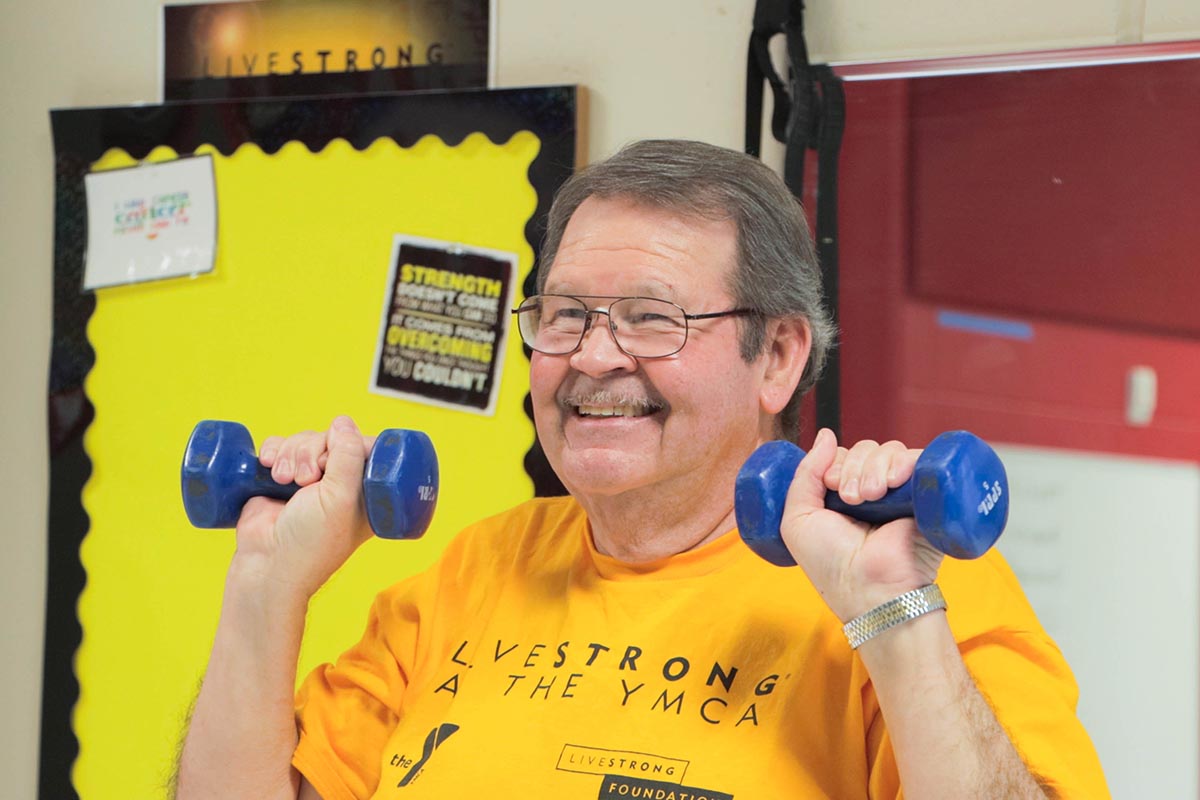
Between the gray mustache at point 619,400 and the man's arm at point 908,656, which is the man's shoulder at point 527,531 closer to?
the gray mustache at point 619,400

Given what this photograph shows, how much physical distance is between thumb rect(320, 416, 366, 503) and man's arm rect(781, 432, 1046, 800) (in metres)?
0.52

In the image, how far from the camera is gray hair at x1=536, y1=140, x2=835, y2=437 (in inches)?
61.3

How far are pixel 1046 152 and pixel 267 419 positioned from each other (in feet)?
4.03

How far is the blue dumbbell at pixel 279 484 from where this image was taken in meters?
1.46

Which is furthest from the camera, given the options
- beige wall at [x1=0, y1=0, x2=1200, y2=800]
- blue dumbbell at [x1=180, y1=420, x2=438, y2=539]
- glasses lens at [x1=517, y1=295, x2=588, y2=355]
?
beige wall at [x1=0, y1=0, x2=1200, y2=800]

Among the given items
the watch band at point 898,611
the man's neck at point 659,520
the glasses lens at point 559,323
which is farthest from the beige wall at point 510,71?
the watch band at point 898,611

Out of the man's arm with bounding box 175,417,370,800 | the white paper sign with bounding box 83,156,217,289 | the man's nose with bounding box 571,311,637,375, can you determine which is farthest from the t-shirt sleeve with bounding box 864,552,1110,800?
the white paper sign with bounding box 83,156,217,289

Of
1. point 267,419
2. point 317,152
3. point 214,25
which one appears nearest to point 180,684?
point 267,419

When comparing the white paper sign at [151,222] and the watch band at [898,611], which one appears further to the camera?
the white paper sign at [151,222]

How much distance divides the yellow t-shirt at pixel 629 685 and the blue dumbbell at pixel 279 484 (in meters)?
0.19

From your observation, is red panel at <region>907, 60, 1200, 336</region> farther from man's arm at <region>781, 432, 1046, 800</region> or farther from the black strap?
man's arm at <region>781, 432, 1046, 800</region>

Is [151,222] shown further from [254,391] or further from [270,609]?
[270,609]

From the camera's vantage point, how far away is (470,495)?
83.9 inches

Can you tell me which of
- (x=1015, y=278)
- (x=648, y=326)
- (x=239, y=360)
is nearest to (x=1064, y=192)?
(x=1015, y=278)
